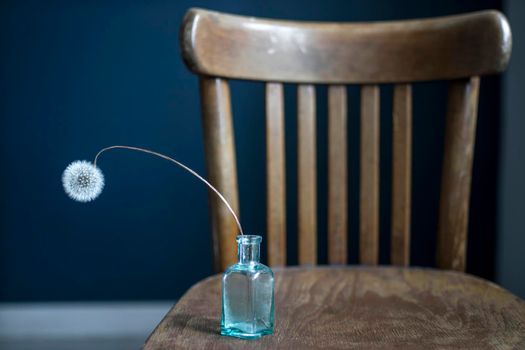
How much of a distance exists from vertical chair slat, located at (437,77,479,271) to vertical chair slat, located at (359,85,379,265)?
97mm

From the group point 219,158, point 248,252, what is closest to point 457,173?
point 219,158

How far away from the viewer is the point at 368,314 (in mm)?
602

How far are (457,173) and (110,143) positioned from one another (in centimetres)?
126

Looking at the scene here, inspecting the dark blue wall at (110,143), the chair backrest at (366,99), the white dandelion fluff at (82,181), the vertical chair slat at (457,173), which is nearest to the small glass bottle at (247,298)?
the white dandelion fluff at (82,181)

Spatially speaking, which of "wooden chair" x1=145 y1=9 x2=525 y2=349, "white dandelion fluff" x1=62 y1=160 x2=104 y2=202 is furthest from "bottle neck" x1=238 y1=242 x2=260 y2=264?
"wooden chair" x1=145 y1=9 x2=525 y2=349

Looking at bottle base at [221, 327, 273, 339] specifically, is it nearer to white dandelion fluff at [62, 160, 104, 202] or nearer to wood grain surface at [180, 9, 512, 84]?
white dandelion fluff at [62, 160, 104, 202]

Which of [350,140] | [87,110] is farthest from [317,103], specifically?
[87,110]

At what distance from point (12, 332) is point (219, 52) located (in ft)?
4.79

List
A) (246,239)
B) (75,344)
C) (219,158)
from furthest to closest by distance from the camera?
(75,344) → (219,158) → (246,239)

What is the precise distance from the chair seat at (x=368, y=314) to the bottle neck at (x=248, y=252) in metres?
0.06

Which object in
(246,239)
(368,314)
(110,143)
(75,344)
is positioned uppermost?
(246,239)

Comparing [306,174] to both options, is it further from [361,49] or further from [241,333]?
[241,333]

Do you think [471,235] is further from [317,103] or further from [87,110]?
[87,110]

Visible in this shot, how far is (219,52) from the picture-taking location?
854mm
